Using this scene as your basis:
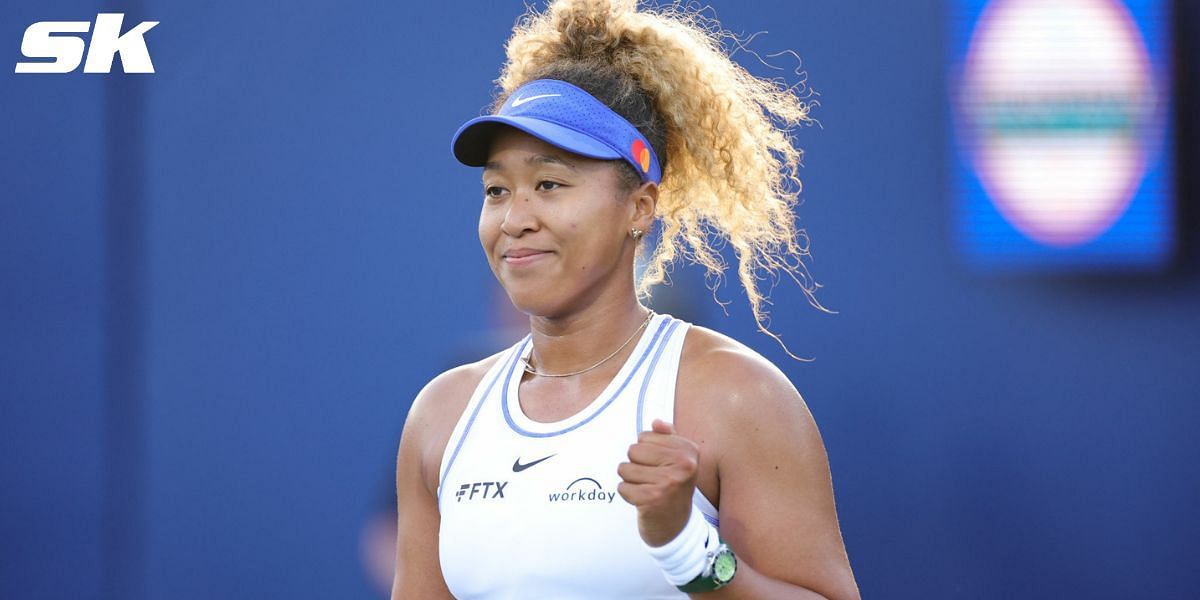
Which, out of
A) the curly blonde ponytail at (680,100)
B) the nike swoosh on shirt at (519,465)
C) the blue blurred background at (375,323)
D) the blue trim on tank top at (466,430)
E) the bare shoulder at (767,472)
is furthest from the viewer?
the blue blurred background at (375,323)

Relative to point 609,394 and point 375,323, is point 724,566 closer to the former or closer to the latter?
point 609,394

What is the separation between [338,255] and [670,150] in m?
1.39

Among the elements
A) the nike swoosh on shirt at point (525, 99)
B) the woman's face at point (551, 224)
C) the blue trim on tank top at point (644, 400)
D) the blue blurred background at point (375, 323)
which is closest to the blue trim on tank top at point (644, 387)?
the blue trim on tank top at point (644, 400)

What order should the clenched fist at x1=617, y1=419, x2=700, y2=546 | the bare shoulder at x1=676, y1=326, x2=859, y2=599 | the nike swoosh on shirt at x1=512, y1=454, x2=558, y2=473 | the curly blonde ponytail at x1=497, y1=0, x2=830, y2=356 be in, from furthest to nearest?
the curly blonde ponytail at x1=497, y1=0, x2=830, y2=356
the nike swoosh on shirt at x1=512, y1=454, x2=558, y2=473
the bare shoulder at x1=676, y1=326, x2=859, y2=599
the clenched fist at x1=617, y1=419, x2=700, y2=546

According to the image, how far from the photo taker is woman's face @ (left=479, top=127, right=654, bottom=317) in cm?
177

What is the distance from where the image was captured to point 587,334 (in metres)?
1.88

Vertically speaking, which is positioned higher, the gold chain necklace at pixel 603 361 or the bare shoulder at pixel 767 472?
the gold chain necklace at pixel 603 361

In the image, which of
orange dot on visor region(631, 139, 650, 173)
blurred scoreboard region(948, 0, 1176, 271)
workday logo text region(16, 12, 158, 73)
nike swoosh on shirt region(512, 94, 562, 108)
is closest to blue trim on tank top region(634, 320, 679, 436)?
orange dot on visor region(631, 139, 650, 173)

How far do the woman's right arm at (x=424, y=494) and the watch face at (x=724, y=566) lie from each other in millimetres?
550

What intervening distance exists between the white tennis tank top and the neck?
0.04 meters

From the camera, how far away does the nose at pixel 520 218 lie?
1764 millimetres

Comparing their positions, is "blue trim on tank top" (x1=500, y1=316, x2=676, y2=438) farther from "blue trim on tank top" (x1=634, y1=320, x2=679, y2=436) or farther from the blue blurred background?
the blue blurred background

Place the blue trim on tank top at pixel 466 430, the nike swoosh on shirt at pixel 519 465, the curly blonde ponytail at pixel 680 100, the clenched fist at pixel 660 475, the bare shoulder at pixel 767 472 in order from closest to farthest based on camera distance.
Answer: the clenched fist at pixel 660 475 → the bare shoulder at pixel 767 472 → the nike swoosh on shirt at pixel 519 465 → the blue trim on tank top at pixel 466 430 → the curly blonde ponytail at pixel 680 100

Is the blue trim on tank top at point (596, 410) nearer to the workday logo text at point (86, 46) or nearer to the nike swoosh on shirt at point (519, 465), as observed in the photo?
the nike swoosh on shirt at point (519, 465)
